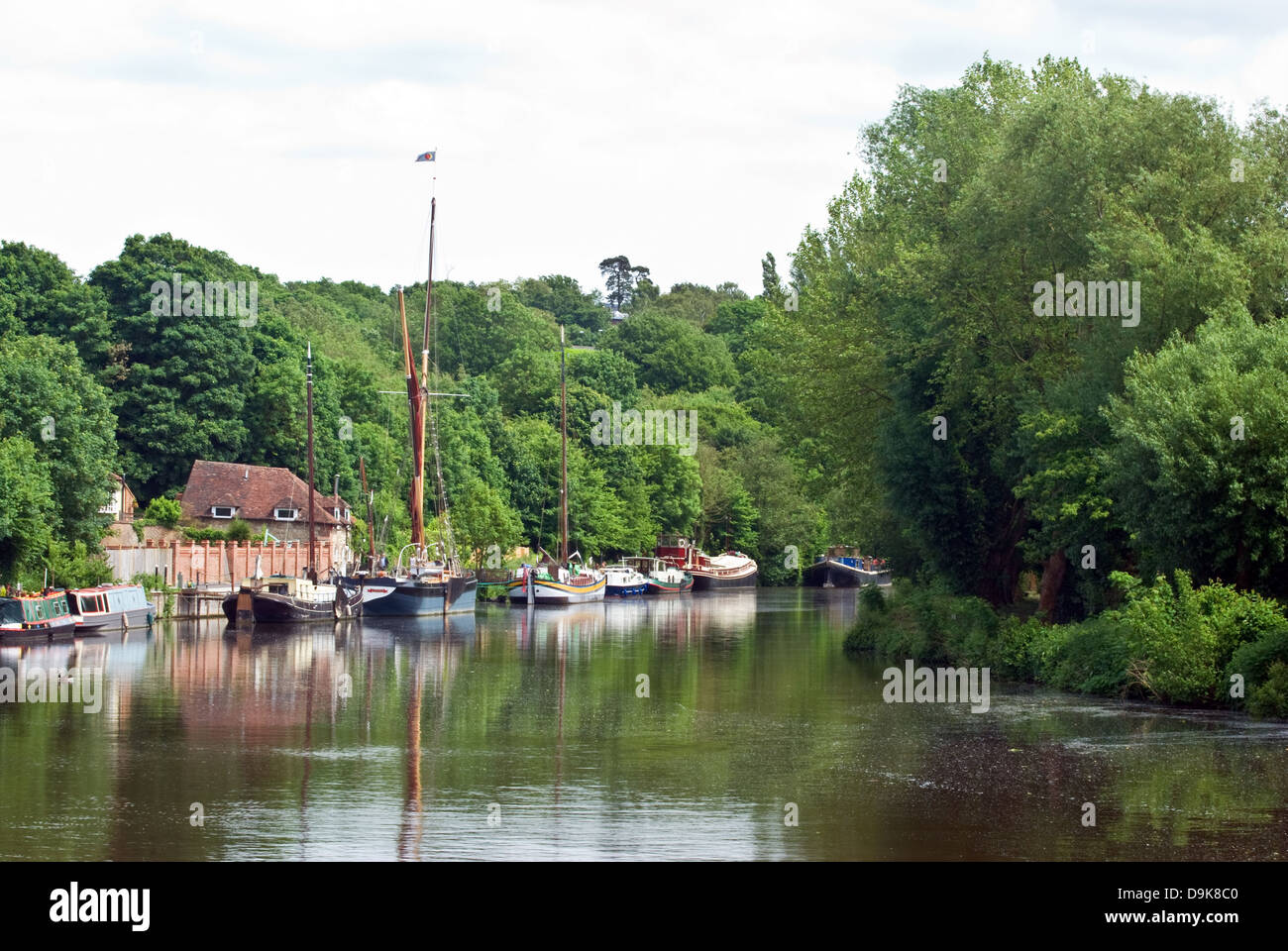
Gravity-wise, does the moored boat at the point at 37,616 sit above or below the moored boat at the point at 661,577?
above

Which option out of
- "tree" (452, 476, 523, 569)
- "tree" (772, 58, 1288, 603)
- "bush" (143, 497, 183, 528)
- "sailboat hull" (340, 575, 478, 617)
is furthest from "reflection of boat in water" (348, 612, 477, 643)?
"tree" (772, 58, 1288, 603)

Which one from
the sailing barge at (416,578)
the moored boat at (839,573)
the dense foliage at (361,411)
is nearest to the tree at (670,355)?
the dense foliage at (361,411)

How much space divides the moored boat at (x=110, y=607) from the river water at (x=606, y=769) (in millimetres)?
9387

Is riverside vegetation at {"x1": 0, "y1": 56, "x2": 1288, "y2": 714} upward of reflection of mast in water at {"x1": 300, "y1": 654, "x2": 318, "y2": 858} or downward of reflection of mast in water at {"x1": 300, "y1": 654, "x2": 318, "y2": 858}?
upward

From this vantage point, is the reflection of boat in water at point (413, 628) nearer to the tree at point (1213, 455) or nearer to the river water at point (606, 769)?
the river water at point (606, 769)

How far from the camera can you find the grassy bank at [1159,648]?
30.7 metres

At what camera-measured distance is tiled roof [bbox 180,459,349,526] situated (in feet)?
251

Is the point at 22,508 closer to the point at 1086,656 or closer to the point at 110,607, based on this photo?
the point at 110,607

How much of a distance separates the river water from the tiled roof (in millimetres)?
31762

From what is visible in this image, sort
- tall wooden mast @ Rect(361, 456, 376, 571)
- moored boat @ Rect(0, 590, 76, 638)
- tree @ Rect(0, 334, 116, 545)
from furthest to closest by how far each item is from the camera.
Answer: tall wooden mast @ Rect(361, 456, 376, 571)
tree @ Rect(0, 334, 116, 545)
moored boat @ Rect(0, 590, 76, 638)

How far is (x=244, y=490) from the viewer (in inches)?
3054

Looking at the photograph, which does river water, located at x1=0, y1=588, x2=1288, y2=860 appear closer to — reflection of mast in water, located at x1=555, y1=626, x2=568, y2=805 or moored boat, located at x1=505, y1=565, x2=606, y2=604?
reflection of mast in water, located at x1=555, y1=626, x2=568, y2=805

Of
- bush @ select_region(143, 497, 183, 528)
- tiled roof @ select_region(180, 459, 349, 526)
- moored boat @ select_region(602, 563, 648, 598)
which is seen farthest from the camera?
moored boat @ select_region(602, 563, 648, 598)

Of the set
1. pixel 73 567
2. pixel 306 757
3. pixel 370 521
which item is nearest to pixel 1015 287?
pixel 306 757
